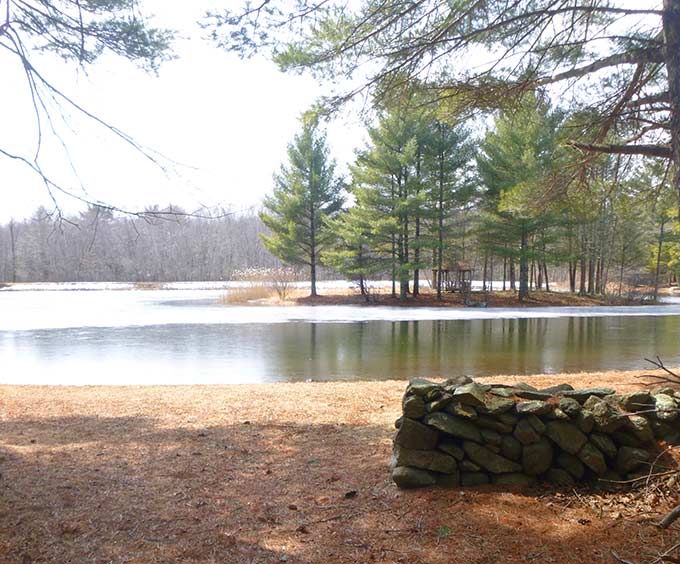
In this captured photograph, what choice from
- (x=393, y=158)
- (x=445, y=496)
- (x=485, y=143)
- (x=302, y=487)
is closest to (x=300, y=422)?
(x=302, y=487)

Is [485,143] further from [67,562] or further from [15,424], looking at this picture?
[67,562]

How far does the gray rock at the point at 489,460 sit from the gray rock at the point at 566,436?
1.05 feet

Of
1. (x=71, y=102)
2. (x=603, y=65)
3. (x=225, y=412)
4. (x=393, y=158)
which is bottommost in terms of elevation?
(x=225, y=412)

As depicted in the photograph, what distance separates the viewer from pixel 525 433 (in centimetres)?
358

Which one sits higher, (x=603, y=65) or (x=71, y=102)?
(x=603, y=65)

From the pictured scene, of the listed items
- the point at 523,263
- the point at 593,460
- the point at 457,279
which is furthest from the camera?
the point at 457,279

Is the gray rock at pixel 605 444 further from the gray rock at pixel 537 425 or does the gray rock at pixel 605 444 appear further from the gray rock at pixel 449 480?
the gray rock at pixel 449 480

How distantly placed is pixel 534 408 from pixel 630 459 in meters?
0.71

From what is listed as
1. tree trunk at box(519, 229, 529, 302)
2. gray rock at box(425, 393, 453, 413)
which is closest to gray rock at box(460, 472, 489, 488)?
gray rock at box(425, 393, 453, 413)

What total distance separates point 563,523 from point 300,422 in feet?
9.67

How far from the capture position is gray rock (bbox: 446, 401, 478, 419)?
11.8 feet

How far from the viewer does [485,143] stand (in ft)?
80.8

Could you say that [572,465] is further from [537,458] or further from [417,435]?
[417,435]

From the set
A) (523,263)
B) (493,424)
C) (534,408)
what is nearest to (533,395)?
(534,408)
